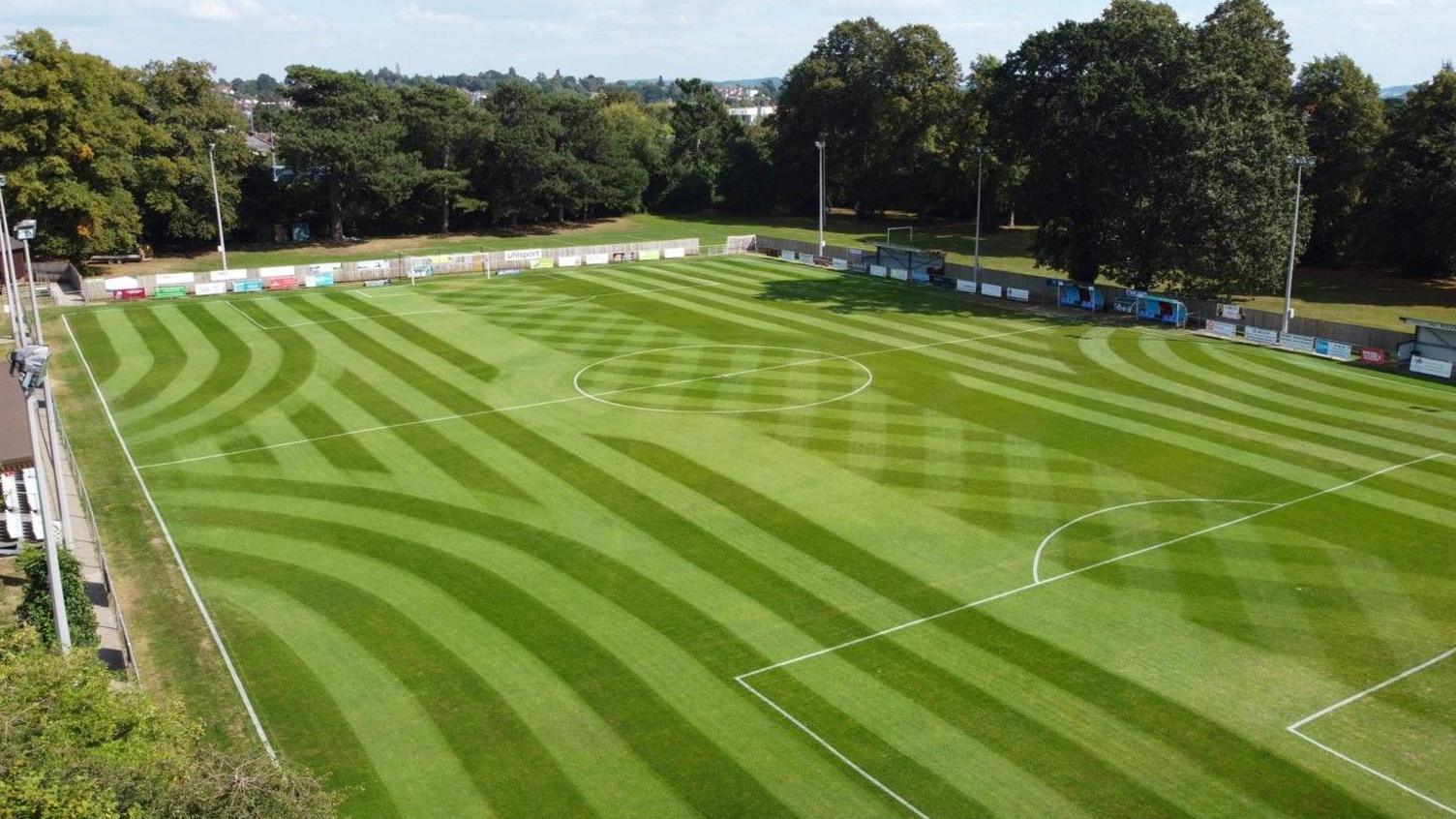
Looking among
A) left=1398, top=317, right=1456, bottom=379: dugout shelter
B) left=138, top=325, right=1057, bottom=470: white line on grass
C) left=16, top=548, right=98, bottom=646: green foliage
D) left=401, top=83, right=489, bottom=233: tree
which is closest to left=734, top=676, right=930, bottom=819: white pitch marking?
left=16, top=548, right=98, bottom=646: green foliage

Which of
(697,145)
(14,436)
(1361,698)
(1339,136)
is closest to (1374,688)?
(1361,698)

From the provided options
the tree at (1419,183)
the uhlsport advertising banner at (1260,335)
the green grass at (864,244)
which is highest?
the tree at (1419,183)

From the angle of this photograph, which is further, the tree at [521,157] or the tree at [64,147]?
the tree at [521,157]

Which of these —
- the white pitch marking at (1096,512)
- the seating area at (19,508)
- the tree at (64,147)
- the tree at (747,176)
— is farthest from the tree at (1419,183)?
the tree at (64,147)

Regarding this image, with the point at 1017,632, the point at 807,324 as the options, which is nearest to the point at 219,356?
the point at 807,324

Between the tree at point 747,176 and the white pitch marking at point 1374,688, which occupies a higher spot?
the tree at point 747,176

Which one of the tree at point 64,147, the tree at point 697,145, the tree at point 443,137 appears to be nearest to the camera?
the tree at point 64,147

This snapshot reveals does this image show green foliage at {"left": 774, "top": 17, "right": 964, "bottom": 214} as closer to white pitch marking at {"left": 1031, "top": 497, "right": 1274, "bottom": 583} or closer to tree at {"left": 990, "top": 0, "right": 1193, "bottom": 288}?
tree at {"left": 990, "top": 0, "right": 1193, "bottom": 288}

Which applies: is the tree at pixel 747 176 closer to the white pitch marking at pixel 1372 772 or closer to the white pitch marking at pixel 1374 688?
the white pitch marking at pixel 1374 688
